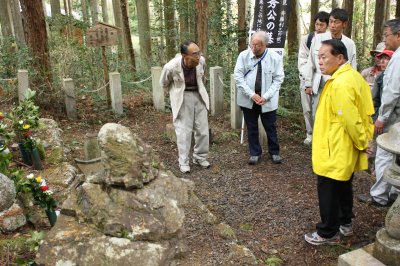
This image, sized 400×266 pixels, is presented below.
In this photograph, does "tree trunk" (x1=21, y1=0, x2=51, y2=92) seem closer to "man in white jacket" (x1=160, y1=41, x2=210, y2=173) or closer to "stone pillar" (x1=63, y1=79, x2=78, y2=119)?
"stone pillar" (x1=63, y1=79, x2=78, y2=119)

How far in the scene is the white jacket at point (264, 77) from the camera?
5223 mm

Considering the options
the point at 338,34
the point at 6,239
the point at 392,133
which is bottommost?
the point at 6,239

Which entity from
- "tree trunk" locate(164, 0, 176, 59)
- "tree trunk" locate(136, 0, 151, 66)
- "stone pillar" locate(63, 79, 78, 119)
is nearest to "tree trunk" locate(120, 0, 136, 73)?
"tree trunk" locate(164, 0, 176, 59)

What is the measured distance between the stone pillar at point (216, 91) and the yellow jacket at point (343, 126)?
4.00 metres

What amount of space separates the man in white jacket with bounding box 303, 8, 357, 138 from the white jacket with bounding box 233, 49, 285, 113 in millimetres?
521

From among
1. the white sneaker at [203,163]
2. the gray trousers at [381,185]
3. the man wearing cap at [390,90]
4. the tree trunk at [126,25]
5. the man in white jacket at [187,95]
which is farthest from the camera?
the tree trunk at [126,25]

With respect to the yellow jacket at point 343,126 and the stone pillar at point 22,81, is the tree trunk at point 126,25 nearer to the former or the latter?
the stone pillar at point 22,81

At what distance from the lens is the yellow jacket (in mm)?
3175

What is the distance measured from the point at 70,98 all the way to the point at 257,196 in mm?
4330

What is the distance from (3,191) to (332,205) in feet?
8.80

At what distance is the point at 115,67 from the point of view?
10.2 meters

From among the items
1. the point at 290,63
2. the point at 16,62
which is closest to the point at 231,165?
the point at 290,63

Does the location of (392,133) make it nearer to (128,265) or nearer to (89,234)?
(128,265)

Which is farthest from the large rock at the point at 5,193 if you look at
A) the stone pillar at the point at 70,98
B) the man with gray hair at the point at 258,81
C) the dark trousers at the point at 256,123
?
the stone pillar at the point at 70,98
